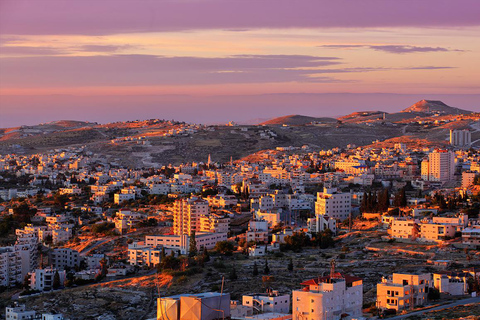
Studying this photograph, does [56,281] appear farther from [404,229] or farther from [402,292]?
[402,292]

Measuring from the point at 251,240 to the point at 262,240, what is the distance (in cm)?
50

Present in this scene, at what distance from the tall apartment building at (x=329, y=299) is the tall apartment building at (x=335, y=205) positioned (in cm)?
2072

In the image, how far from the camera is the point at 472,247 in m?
34.8

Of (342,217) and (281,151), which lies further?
(281,151)

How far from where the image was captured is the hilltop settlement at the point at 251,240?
2505cm

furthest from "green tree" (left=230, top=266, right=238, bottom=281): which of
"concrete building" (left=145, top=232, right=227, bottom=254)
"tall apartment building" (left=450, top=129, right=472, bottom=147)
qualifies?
"tall apartment building" (left=450, top=129, right=472, bottom=147)

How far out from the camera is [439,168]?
188 ft

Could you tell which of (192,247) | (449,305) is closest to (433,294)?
(449,305)

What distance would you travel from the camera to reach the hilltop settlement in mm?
25047

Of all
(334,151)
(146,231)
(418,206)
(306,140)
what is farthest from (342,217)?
(306,140)

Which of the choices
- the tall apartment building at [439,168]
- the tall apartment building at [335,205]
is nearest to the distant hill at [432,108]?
the tall apartment building at [439,168]

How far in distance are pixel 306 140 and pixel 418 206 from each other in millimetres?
59561

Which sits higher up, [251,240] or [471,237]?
[471,237]

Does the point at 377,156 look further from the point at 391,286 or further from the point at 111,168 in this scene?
the point at 391,286
